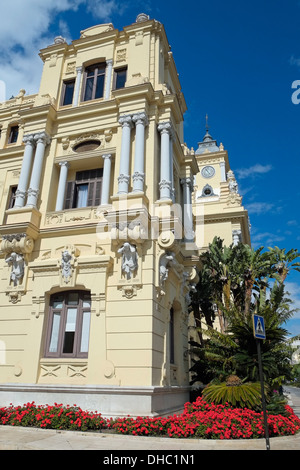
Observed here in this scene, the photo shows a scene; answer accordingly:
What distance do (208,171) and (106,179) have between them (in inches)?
1053

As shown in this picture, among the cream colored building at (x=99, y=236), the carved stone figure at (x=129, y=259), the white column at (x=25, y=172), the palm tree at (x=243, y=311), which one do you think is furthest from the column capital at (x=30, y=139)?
the palm tree at (x=243, y=311)

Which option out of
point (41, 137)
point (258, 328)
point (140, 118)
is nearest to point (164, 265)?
point (258, 328)

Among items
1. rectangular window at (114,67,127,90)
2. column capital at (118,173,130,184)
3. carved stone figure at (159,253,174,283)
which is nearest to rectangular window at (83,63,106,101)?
rectangular window at (114,67,127,90)

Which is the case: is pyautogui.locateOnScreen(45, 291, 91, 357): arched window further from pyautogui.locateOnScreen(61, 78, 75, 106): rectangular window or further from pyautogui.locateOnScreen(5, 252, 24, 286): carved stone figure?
pyautogui.locateOnScreen(61, 78, 75, 106): rectangular window

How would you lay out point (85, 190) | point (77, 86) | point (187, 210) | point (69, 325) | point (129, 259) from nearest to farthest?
point (129, 259) < point (69, 325) < point (85, 190) < point (77, 86) < point (187, 210)

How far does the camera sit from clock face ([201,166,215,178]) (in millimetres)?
40281

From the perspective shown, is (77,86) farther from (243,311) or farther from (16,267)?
(243,311)

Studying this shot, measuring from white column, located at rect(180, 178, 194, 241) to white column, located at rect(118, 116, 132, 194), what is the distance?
5.40m

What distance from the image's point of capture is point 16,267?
47.7 ft

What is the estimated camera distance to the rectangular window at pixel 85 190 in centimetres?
1632

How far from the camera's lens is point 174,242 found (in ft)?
44.7

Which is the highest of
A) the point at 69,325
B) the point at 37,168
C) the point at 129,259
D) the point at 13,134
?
the point at 13,134

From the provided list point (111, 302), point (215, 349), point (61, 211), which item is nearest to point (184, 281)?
point (215, 349)

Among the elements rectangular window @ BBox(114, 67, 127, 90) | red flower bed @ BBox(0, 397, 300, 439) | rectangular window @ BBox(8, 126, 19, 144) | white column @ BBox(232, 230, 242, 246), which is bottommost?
red flower bed @ BBox(0, 397, 300, 439)
